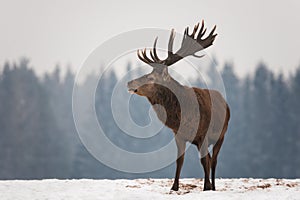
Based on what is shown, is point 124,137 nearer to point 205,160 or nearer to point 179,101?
point 205,160

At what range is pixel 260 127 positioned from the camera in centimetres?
3766

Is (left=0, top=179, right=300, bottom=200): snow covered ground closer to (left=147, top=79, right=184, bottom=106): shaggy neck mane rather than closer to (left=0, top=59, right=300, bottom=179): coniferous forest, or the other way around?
(left=147, top=79, right=184, bottom=106): shaggy neck mane

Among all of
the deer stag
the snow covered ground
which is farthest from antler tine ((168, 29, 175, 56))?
the snow covered ground

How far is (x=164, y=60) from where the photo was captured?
8.72m

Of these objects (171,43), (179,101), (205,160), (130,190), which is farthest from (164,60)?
(130,190)

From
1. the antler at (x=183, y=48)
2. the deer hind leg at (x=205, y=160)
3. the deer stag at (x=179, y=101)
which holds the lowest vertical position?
the deer hind leg at (x=205, y=160)

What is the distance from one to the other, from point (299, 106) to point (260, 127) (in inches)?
132

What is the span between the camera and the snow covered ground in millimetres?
7941

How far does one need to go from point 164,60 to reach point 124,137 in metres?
30.1

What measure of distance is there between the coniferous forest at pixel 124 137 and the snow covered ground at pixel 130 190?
85.1 feet

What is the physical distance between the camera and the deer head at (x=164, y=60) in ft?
27.6

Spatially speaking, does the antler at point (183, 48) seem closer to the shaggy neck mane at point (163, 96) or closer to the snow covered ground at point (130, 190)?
the shaggy neck mane at point (163, 96)

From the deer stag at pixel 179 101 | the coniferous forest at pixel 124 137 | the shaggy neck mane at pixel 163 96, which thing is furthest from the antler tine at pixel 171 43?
the coniferous forest at pixel 124 137

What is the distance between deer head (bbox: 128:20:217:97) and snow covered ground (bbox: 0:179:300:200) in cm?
182
